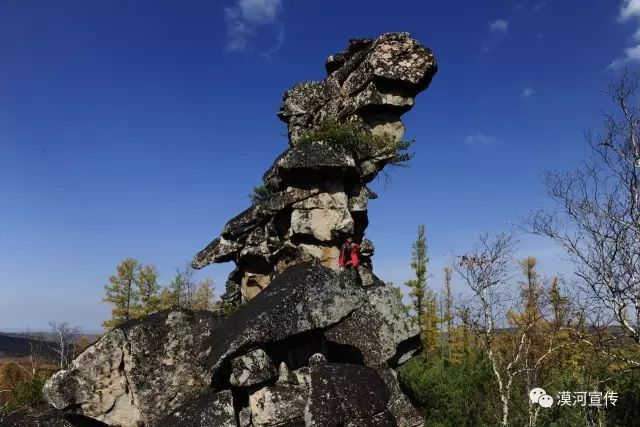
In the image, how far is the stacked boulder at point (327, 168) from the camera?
13.6m

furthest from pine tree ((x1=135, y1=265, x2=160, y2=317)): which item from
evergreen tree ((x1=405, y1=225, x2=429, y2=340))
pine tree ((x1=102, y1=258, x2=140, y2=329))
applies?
evergreen tree ((x1=405, y1=225, x2=429, y2=340))

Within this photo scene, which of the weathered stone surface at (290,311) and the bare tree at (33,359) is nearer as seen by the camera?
the weathered stone surface at (290,311)

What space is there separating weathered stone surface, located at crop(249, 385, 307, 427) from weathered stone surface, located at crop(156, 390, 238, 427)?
0.44 metres

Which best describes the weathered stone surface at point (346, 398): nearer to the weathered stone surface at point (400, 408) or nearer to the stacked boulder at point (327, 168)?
the weathered stone surface at point (400, 408)

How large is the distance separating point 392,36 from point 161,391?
12437 mm

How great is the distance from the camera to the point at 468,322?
17594mm

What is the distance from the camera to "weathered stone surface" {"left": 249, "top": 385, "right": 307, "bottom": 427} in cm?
865

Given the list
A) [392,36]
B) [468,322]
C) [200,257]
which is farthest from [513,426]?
[392,36]

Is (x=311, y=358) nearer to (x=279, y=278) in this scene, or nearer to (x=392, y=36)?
(x=279, y=278)

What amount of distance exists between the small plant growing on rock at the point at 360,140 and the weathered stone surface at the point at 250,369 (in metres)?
7.17

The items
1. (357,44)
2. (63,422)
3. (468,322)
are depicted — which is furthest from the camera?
(468,322)

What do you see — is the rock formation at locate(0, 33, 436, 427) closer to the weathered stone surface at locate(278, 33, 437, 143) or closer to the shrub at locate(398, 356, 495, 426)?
the weathered stone surface at locate(278, 33, 437, 143)

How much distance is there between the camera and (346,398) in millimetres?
8125

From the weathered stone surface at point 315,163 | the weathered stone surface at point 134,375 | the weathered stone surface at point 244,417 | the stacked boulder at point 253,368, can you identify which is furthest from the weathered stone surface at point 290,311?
the weathered stone surface at point 315,163
